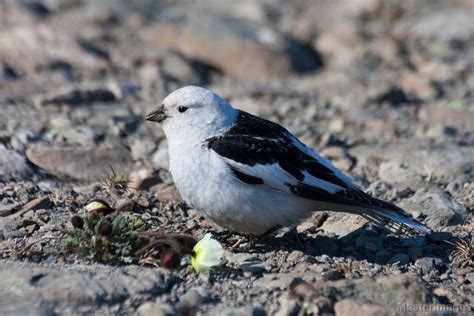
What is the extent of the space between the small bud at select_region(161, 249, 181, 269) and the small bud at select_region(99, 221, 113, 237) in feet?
1.03

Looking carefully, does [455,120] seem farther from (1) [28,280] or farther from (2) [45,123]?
(1) [28,280]

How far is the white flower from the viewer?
435cm

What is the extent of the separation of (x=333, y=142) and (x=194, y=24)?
3.56m

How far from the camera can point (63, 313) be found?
3883 mm

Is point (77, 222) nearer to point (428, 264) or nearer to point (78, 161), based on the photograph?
point (78, 161)

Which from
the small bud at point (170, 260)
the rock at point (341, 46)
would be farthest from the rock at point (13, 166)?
the rock at point (341, 46)

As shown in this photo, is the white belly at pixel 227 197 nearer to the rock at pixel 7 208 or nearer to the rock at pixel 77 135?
the rock at pixel 7 208

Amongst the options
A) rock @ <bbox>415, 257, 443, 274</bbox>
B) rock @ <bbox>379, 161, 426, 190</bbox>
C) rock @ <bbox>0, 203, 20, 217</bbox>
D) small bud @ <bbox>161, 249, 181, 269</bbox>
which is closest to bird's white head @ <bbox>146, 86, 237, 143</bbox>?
small bud @ <bbox>161, 249, 181, 269</bbox>

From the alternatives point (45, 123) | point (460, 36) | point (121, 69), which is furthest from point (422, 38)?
point (45, 123)

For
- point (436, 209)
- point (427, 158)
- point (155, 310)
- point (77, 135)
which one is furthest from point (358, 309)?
point (77, 135)

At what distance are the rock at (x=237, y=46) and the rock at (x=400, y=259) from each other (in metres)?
4.85

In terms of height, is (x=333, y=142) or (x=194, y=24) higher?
(x=194, y=24)

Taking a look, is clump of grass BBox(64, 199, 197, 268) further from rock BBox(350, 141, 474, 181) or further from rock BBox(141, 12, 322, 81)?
rock BBox(141, 12, 322, 81)

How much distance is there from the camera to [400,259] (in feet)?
15.9
